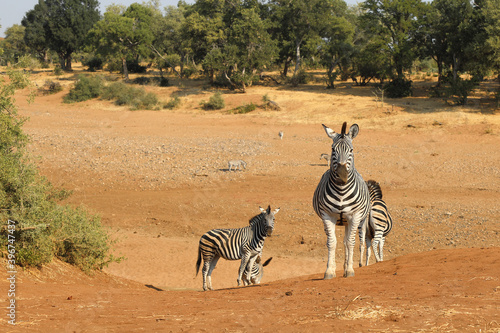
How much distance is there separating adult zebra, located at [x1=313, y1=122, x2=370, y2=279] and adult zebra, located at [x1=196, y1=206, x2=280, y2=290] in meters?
3.31

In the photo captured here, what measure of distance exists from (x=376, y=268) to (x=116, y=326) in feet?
17.9

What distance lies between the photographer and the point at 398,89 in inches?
1651

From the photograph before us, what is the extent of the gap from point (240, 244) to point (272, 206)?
7.29 metres

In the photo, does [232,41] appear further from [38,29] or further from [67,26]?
[38,29]

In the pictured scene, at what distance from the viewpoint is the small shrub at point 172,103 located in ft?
143

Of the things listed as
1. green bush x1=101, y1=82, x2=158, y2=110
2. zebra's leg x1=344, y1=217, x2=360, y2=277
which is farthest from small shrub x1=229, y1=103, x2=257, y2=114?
zebra's leg x1=344, y1=217, x2=360, y2=277

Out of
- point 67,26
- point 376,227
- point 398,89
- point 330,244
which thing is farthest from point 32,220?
point 67,26

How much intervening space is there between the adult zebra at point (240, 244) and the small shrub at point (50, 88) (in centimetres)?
4423

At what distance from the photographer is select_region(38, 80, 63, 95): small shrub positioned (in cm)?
5125

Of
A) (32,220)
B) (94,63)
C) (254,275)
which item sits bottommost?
(254,275)

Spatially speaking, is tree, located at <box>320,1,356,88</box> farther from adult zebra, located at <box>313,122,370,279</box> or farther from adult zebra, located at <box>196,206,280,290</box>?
adult zebra, located at <box>313,122,370,279</box>

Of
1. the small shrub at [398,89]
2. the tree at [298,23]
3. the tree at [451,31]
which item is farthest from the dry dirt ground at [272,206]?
the tree at [298,23]

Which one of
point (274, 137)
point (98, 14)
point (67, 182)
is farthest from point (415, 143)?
point (98, 14)

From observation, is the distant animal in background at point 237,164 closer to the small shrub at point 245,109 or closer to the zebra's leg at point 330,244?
the zebra's leg at point 330,244
